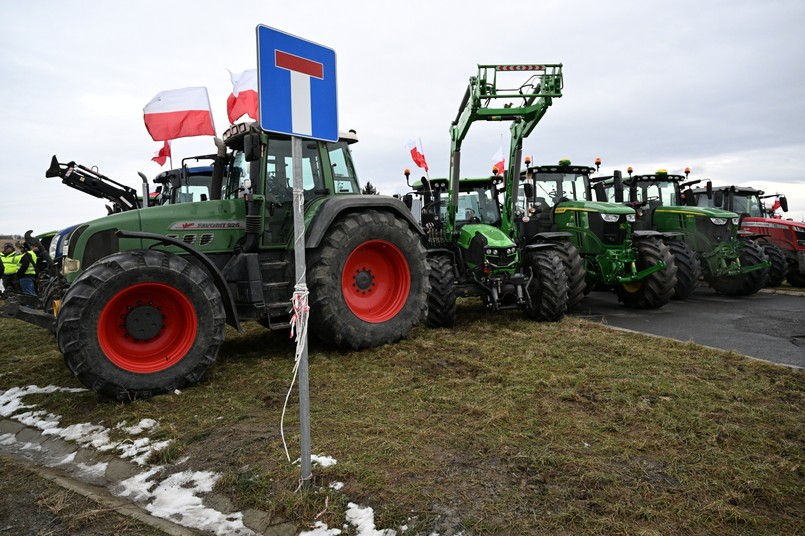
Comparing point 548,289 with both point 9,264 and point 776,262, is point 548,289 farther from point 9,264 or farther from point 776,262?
point 9,264

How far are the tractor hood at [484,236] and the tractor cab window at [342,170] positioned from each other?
2.03m

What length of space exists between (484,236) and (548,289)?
114cm

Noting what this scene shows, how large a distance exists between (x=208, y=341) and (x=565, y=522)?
129 inches

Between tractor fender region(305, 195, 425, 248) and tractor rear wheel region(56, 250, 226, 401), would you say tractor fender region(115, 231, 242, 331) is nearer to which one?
tractor rear wheel region(56, 250, 226, 401)

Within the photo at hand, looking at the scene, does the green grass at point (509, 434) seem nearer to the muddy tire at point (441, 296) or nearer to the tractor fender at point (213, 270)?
the tractor fender at point (213, 270)

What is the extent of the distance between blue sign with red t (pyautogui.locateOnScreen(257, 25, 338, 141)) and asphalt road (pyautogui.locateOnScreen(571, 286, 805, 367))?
5.26 meters

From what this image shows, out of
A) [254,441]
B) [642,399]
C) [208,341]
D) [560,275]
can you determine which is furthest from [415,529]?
[560,275]

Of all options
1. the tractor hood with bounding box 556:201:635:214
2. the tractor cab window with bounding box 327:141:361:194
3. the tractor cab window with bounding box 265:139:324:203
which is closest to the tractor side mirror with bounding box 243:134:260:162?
the tractor cab window with bounding box 265:139:324:203

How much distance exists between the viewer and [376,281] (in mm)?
6410

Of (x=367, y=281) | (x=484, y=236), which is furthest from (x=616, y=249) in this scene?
(x=367, y=281)

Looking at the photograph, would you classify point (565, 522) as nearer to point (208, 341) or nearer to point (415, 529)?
point (415, 529)

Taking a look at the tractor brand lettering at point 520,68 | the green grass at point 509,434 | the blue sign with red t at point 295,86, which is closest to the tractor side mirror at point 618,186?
the tractor brand lettering at point 520,68

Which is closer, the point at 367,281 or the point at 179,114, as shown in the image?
the point at 367,281

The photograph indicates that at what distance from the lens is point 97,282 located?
14.0 feet
